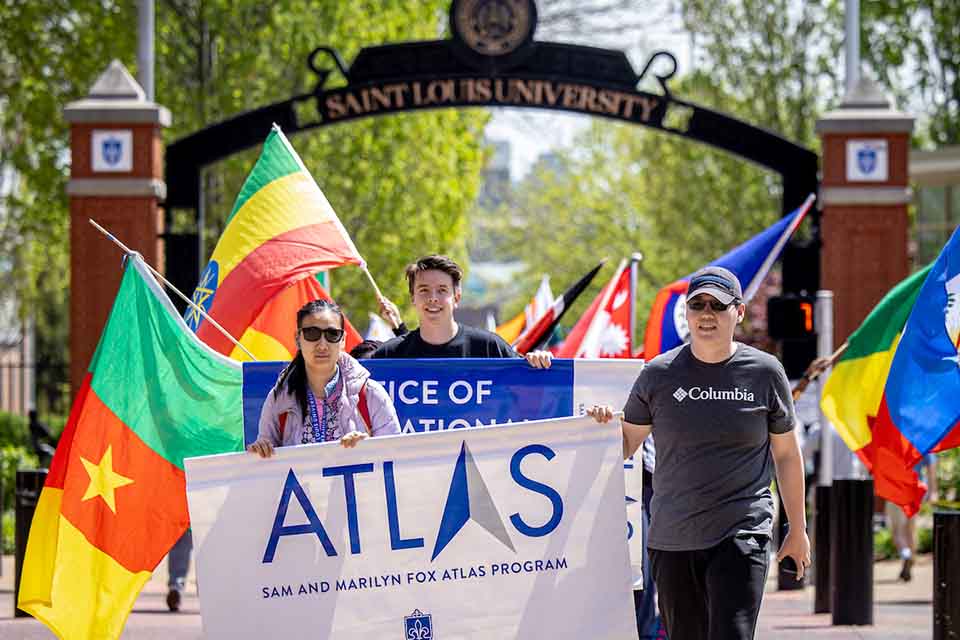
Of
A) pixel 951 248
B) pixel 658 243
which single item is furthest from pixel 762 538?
pixel 658 243

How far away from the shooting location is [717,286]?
648 centimetres

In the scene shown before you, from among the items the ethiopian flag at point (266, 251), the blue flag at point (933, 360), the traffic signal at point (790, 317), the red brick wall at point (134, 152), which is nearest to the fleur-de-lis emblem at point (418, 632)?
the ethiopian flag at point (266, 251)

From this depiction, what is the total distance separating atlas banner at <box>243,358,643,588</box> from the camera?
7.89 meters

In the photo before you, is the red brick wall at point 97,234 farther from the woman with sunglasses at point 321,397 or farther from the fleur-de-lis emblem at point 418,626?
the fleur-de-lis emblem at point 418,626

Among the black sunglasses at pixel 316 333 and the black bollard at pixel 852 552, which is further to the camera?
the black bollard at pixel 852 552

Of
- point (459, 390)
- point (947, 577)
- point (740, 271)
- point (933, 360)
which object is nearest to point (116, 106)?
point (740, 271)

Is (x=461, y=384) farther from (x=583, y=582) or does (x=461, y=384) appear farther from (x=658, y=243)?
(x=658, y=243)

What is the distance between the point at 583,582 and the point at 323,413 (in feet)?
4.09

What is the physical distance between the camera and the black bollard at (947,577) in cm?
873

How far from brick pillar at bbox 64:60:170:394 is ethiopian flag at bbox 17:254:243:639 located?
967 cm

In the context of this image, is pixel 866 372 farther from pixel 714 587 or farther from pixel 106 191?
pixel 106 191

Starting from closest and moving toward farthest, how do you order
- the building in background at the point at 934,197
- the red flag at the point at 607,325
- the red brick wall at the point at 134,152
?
the red flag at the point at 607,325, the red brick wall at the point at 134,152, the building in background at the point at 934,197

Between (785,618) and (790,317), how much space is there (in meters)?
4.04

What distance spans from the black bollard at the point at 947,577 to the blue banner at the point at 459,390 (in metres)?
2.13
